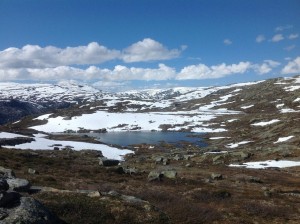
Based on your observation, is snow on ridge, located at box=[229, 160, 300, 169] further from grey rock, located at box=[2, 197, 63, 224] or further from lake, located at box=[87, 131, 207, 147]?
lake, located at box=[87, 131, 207, 147]

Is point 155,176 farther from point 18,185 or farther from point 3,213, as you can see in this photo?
point 3,213

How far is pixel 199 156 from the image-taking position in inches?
3295

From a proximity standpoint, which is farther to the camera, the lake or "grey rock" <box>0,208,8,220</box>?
the lake

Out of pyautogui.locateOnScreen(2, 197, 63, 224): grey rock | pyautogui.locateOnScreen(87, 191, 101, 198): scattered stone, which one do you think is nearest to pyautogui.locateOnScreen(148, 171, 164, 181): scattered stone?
pyautogui.locateOnScreen(87, 191, 101, 198): scattered stone

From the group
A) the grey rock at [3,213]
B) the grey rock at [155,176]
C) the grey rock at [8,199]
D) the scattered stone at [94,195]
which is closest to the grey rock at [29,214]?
the grey rock at [3,213]

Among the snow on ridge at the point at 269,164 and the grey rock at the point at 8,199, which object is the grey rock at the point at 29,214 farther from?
the snow on ridge at the point at 269,164

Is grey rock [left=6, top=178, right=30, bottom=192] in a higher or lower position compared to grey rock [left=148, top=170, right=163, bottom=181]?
higher

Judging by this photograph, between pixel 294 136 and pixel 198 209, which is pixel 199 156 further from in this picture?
pixel 198 209

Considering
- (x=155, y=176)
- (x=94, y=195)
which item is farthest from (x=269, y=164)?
(x=94, y=195)

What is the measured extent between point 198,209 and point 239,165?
159 ft

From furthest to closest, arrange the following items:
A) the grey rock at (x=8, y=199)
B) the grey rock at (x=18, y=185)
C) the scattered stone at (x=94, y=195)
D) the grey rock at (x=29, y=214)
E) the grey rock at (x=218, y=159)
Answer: the grey rock at (x=218, y=159), the scattered stone at (x=94, y=195), the grey rock at (x=18, y=185), the grey rock at (x=8, y=199), the grey rock at (x=29, y=214)

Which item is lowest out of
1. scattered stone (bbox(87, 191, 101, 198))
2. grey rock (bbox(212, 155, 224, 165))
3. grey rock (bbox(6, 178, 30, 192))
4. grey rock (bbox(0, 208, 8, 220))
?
grey rock (bbox(212, 155, 224, 165))

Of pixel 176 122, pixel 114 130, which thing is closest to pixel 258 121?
pixel 176 122

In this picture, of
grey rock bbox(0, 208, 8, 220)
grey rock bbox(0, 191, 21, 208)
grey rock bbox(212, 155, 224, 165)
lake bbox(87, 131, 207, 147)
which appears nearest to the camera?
grey rock bbox(0, 208, 8, 220)
